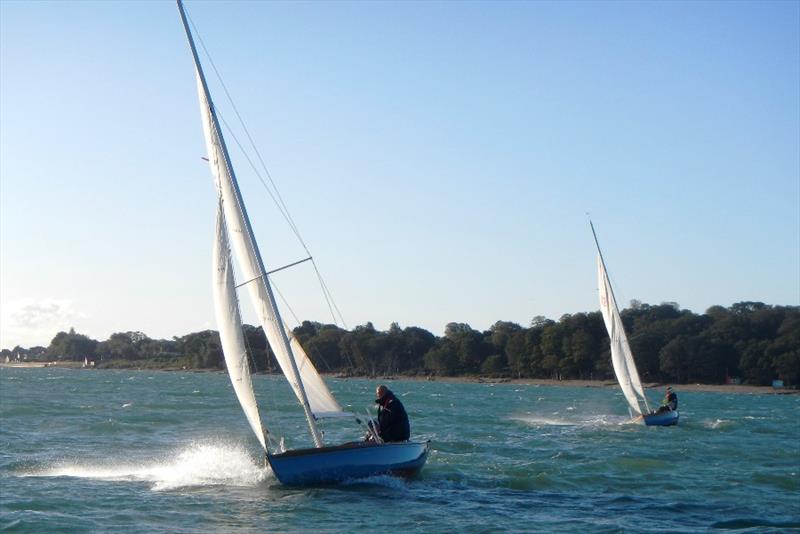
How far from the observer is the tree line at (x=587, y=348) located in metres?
113

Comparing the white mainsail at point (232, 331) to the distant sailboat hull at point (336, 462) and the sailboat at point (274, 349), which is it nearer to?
the sailboat at point (274, 349)

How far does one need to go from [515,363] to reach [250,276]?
119m

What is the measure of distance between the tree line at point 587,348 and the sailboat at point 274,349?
223 feet

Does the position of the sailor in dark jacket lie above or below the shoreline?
below

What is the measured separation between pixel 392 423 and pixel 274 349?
2.69m

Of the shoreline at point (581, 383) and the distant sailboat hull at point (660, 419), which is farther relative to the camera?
the shoreline at point (581, 383)

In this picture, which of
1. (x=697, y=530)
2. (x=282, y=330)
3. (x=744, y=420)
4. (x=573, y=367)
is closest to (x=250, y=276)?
(x=282, y=330)

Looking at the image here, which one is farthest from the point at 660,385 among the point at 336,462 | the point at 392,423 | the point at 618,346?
the point at 336,462

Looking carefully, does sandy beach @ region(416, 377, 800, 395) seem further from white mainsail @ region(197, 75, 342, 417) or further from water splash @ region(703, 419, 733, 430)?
white mainsail @ region(197, 75, 342, 417)

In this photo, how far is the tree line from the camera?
371 ft

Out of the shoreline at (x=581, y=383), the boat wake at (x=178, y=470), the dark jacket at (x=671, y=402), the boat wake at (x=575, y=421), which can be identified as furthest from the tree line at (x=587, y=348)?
the boat wake at (x=178, y=470)

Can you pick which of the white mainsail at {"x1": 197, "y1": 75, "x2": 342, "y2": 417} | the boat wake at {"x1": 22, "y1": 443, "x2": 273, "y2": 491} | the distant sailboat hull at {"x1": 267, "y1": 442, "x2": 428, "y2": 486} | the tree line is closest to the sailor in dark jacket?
the boat wake at {"x1": 22, "y1": 443, "x2": 273, "y2": 491}

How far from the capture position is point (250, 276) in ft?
64.4

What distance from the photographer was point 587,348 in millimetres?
123125
